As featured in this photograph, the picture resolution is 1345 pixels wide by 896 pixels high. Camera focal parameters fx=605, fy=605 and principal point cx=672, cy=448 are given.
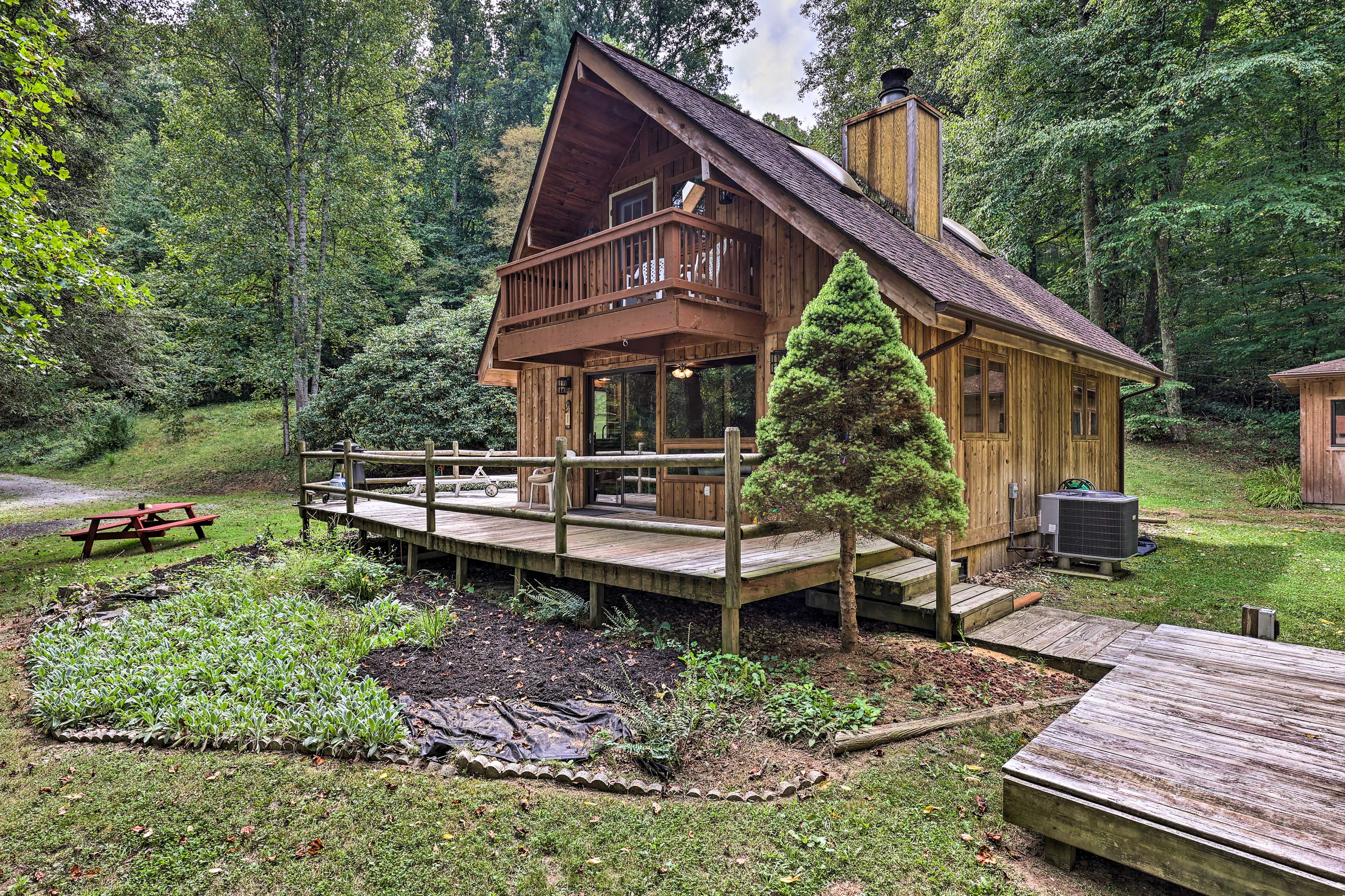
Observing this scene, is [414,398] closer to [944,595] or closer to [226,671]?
[226,671]

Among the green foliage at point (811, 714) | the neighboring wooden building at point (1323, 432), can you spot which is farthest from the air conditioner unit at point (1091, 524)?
the neighboring wooden building at point (1323, 432)

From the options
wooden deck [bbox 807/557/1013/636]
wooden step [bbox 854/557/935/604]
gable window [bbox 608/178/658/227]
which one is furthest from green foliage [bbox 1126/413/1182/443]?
gable window [bbox 608/178/658/227]

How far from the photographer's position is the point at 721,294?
732 centimetres

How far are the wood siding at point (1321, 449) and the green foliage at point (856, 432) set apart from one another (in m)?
14.7

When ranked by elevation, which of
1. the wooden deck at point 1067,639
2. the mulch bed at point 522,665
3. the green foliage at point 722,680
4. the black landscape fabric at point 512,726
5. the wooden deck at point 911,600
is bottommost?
the black landscape fabric at point 512,726

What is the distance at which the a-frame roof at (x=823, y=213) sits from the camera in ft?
20.4

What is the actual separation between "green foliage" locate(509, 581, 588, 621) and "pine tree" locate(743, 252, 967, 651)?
234 centimetres

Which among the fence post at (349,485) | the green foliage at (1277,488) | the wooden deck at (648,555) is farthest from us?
the green foliage at (1277,488)

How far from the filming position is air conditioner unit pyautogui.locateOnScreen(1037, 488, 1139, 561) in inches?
323

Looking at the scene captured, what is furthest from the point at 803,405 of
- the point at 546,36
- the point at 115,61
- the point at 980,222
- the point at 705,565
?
the point at 546,36

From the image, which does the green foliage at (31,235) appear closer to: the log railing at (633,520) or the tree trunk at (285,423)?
the log railing at (633,520)

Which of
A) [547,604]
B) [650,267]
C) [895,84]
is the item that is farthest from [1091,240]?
[547,604]

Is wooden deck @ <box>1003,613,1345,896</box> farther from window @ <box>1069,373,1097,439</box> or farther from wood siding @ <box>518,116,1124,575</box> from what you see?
window @ <box>1069,373,1097,439</box>

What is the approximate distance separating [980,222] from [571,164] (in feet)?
51.3
